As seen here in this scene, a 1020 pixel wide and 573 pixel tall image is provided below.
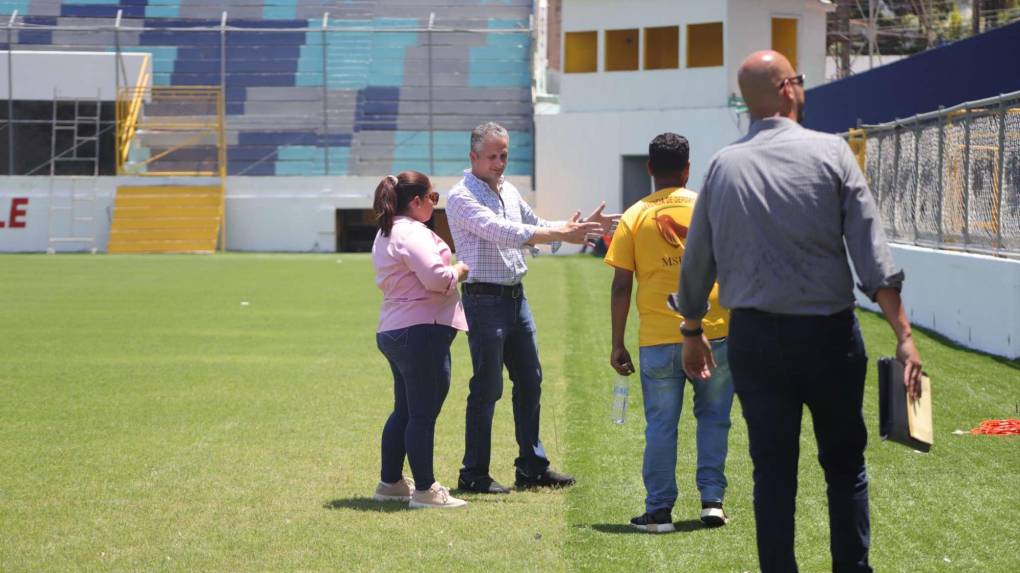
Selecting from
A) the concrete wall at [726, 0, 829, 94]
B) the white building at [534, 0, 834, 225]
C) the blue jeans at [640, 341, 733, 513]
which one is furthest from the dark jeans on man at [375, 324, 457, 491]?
the concrete wall at [726, 0, 829, 94]

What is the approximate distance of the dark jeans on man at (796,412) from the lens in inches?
187

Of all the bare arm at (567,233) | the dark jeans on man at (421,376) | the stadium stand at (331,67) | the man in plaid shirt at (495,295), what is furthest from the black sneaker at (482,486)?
the stadium stand at (331,67)

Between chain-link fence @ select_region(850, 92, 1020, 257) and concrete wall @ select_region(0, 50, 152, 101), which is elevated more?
concrete wall @ select_region(0, 50, 152, 101)

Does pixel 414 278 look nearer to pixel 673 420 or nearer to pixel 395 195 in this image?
pixel 395 195

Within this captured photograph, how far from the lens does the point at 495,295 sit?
7477 mm

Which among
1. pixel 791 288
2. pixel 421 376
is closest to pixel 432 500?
pixel 421 376

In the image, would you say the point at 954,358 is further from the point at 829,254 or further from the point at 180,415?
the point at 829,254

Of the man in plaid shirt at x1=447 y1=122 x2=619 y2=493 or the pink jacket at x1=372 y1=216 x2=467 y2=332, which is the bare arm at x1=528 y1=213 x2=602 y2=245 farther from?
the pink jacket at x1=372 y1=216 x2=467 y2=332

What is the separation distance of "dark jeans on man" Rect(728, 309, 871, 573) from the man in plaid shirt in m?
2.42

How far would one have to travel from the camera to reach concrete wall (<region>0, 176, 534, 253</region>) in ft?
122

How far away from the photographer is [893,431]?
4.77 m

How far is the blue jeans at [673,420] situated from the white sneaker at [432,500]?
1.07m

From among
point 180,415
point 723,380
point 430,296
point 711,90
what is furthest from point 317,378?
point 711,90

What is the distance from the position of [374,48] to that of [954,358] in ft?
102
